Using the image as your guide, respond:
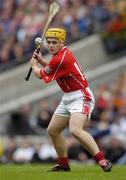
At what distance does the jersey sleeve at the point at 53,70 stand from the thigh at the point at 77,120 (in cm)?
59

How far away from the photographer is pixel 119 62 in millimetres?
24188

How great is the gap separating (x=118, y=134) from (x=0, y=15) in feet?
24.6

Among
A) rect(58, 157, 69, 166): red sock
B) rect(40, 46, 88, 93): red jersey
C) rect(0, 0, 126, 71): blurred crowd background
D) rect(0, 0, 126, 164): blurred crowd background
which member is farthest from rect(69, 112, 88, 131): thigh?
rect(0, 0, 126, 71): blurred crowd background

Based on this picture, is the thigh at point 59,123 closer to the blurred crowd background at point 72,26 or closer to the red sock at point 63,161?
the red sock at point 63,161

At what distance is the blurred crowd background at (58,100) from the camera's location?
67.4 ft

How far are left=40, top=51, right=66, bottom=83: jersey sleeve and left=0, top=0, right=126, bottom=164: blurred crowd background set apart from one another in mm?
5735

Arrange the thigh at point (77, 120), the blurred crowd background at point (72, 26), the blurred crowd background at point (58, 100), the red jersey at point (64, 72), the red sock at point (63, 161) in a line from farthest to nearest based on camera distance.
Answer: the blurred crowd background at point (72, 26)
the blurred crowd background at point (58, 100)
the red sock at point (63, 161)
the red jersey at point (64, 72)
the thigh at point (77, 120)

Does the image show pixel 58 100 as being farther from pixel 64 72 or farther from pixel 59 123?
pixel 64 72

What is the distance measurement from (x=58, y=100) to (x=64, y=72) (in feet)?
31.0

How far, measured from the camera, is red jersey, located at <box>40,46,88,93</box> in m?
14.1

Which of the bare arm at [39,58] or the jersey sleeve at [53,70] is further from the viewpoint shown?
the bare arm at [39,58]

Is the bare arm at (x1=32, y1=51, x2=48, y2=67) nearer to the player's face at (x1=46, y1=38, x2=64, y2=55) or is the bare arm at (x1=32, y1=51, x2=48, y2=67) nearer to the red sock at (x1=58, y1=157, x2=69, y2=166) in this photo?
the player's face at (x1=46, y1=38, x2=64, y2=55)

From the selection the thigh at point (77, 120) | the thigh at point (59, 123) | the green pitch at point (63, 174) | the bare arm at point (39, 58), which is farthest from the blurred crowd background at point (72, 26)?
the thigh at point (77, 120)

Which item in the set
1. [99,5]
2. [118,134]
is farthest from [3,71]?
[118,134]
